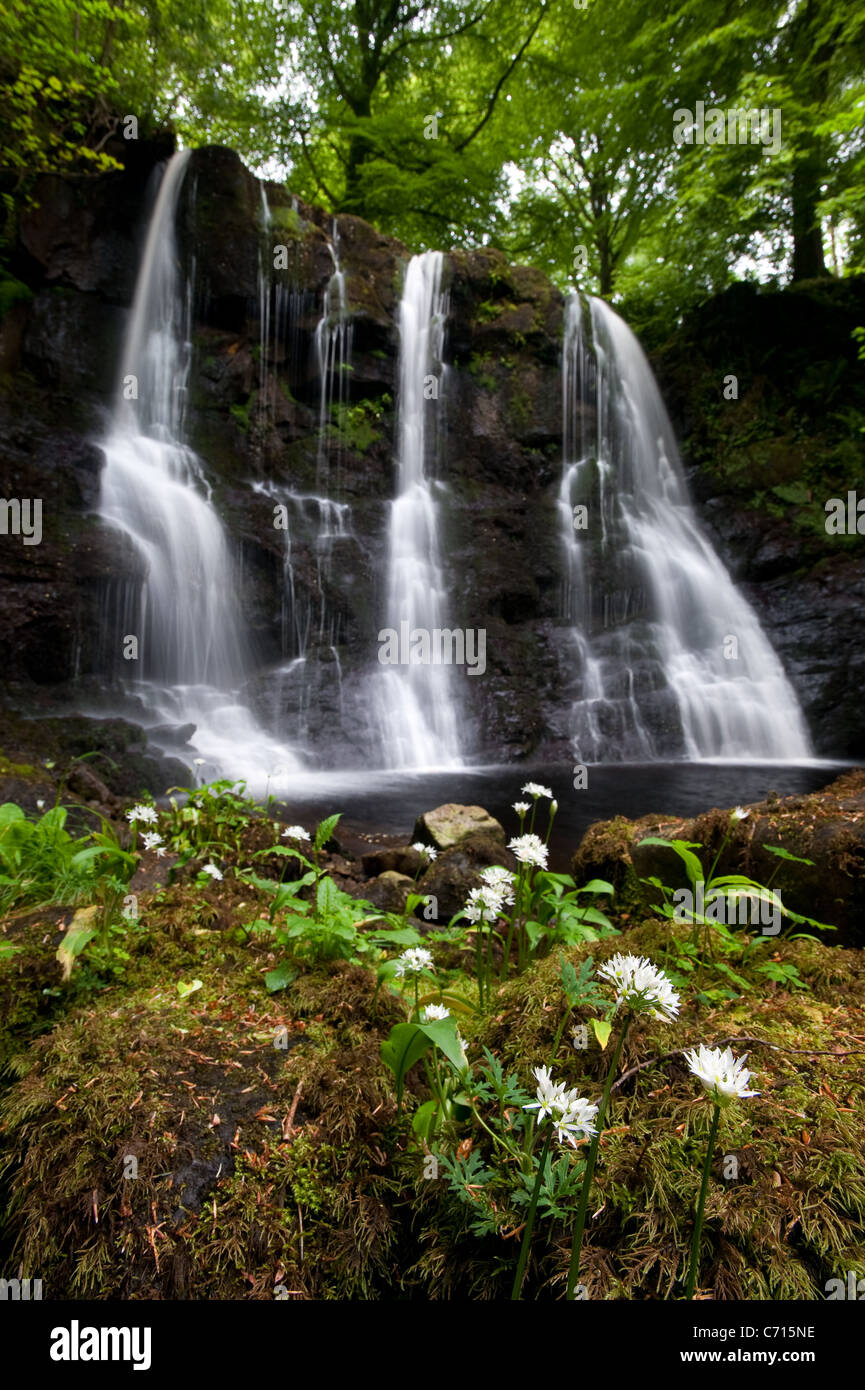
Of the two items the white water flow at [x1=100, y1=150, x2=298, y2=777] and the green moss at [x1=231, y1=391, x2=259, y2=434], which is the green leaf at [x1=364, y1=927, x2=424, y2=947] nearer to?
the white water flow at [x1=100, y1=150, x2=298, y2=777]

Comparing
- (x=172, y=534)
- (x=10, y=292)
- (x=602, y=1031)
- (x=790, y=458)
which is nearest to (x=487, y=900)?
(x=602, y=1031)

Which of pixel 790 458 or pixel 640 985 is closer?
pixel 640 985

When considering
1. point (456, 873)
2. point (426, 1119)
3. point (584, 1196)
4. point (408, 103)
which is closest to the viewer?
point (584, 1196)

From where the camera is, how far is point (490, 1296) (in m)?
1.14

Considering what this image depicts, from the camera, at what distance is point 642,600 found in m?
13.5

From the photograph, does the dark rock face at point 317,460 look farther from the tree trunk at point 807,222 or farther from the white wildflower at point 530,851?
the white wildflower at point 530,851

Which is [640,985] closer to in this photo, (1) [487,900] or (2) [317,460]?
(1) [487,900]

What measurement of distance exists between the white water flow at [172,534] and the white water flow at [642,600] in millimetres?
6350

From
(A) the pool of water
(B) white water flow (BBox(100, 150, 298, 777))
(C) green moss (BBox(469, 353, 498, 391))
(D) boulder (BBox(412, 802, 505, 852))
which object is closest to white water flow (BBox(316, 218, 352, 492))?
(B) white water flow (BBox(100, 150, 298, 777))

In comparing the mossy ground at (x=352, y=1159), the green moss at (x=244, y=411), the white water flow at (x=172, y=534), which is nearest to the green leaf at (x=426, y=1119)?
the mossy ground at (x=352, y=1159)

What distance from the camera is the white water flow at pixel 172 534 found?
388 inches

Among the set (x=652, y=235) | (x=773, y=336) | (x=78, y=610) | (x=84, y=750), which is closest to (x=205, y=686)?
(x=78, y=610)

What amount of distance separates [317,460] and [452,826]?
417 inches

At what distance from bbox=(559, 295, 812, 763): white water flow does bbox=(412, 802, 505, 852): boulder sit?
6126mm
